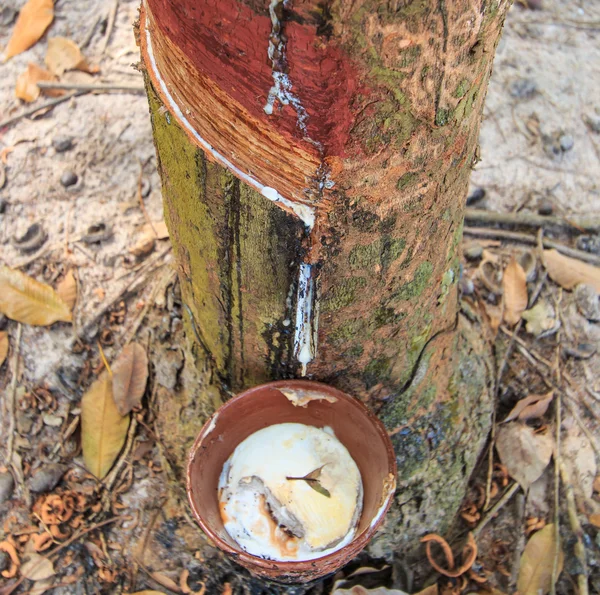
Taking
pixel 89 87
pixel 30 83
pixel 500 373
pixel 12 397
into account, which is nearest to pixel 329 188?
pixel 500 373

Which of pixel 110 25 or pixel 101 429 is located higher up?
pixel 110 25

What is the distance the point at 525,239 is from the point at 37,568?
186cm

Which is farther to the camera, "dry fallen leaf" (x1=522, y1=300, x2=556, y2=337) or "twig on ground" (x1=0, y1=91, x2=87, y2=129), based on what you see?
"twig on ground" (x1=0, y1=91, x2=87, y2=129)

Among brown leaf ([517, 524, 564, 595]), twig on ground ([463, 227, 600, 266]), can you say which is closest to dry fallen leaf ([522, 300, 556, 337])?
twig on ground ([463, 227, 600, 266])

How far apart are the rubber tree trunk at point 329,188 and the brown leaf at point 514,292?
17.5 inches

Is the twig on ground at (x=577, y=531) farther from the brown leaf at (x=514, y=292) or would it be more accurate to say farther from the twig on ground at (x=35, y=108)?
the twig on ground at (x=35, y=108)

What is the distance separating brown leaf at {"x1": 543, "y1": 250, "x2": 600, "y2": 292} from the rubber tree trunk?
0.66 metres

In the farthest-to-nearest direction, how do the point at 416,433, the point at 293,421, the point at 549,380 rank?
the point at 549,380
the point at 416,433
the point at 293,421

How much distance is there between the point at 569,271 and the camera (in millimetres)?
2068

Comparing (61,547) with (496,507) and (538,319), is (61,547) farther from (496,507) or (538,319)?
(538,319)

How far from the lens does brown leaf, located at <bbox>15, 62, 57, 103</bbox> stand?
7.99 feet

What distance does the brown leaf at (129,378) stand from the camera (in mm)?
1797

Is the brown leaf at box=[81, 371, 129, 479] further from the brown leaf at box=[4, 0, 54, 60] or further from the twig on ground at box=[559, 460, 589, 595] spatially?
the brown leaf at box=[4, 0, 54, 60]

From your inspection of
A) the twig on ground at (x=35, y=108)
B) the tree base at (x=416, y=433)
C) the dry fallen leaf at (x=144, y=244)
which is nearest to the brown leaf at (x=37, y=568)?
the tree base at (x=416, y=433)
